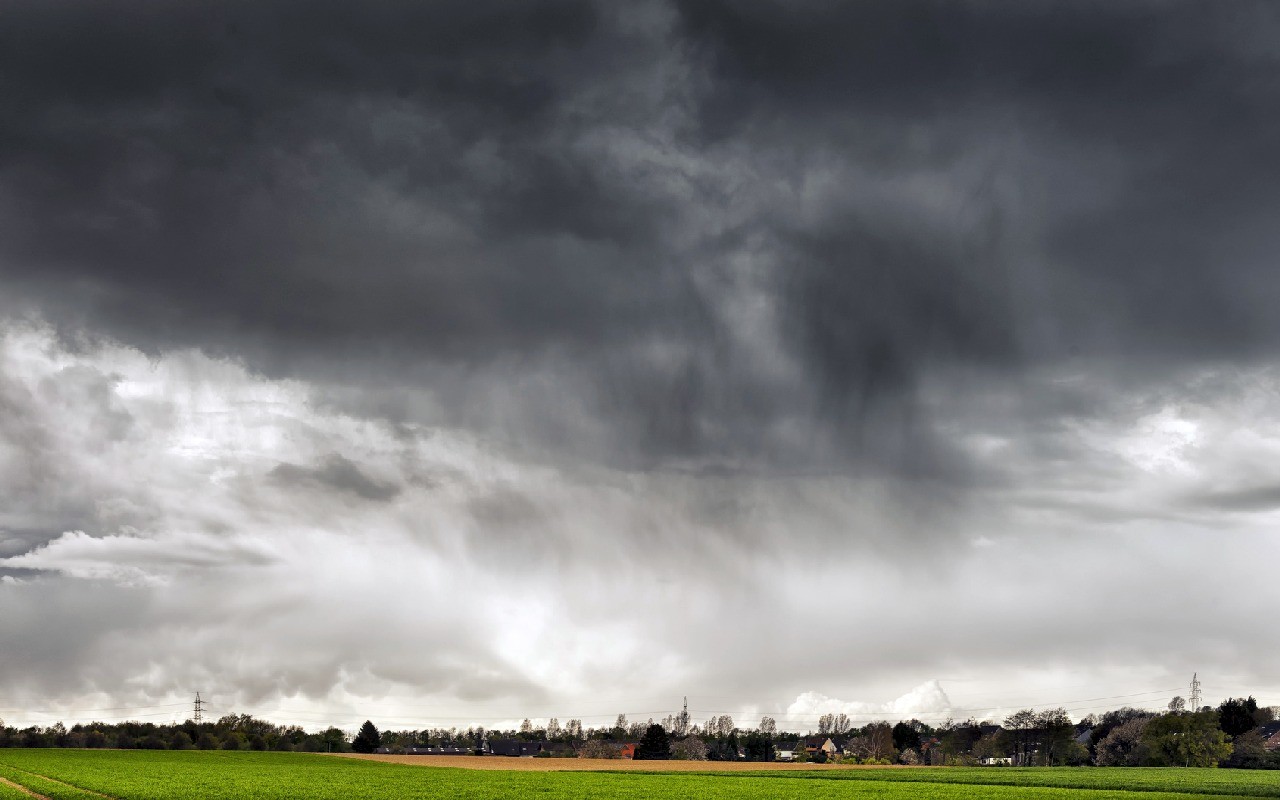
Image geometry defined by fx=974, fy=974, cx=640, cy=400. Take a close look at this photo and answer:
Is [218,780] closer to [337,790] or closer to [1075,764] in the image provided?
[337,790]

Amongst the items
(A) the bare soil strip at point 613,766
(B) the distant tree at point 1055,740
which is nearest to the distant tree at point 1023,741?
(B) the distant tree at point 1055,740

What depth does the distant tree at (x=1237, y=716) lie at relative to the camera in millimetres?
186875

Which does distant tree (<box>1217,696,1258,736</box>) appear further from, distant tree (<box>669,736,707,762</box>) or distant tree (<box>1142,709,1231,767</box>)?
distant tree (<box>669,736,707,762</box>)

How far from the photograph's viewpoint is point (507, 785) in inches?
3091

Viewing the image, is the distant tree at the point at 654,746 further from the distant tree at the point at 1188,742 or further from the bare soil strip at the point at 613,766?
the distant tree at the point at 1188,742

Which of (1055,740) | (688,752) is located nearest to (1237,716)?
(1055,740)

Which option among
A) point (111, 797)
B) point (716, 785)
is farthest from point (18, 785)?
point (716, 785)

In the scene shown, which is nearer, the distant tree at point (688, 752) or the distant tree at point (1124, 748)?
the distant tree at point (1124, 748)

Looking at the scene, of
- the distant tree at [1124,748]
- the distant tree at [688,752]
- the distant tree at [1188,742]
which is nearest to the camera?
the distant tree at [1188,742]

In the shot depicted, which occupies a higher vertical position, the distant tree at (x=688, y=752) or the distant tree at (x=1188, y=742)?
the distant tree at (x=1188, y=742)

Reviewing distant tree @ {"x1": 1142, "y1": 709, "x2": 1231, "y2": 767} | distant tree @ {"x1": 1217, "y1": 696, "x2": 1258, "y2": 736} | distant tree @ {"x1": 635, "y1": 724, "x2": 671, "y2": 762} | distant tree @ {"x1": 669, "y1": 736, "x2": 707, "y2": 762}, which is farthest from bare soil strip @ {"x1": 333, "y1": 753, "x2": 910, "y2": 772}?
distant tree @ {"x1": 1217, "y1": 696, "x2": 1258, "y2": 736}

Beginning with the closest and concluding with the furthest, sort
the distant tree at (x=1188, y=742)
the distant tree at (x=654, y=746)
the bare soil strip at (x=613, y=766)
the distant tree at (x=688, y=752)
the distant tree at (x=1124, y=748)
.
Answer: the bare soil strip at (x=613, y=766) < the distant tree at (x=1188, y=742) < the distant tree at (x=1124, y=748) < the distant tree at (x=654, y=746) < the distant tree at (x=688, y=752)

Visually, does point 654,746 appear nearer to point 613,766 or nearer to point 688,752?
point 688,752

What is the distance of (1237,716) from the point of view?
619ft
